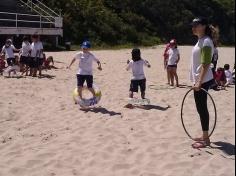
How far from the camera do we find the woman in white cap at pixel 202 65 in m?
6.40

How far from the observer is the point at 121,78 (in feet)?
51.3

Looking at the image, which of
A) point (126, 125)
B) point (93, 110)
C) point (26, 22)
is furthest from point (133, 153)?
point (26, 22)

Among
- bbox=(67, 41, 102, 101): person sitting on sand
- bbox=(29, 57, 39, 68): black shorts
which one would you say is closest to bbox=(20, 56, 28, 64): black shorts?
bbox=(29, 57, 39, 68): black shorts

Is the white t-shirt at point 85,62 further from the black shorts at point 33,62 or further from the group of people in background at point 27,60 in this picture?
the black shorts at point 33,62

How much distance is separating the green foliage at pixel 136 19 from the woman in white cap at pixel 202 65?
28.4m

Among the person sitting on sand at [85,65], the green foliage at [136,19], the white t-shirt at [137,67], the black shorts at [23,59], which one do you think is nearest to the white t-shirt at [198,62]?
the person sitting on sand at [85,65]

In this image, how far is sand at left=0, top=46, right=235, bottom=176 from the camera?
5953mm

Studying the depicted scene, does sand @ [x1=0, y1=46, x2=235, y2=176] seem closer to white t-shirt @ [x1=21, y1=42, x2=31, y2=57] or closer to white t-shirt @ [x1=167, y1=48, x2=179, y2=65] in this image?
white t-shirt @ [x1=167, y1=48, x2=179, y2=65]

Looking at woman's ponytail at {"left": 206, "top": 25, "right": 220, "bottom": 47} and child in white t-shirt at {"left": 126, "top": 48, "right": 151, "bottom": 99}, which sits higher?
woman's ponytail at {"left": 206, "top": 25, "right": 220, "bottom": 47}

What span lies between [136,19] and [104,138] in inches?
1506

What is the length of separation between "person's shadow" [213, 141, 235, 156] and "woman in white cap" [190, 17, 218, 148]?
0.19m

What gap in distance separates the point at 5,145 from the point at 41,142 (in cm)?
53

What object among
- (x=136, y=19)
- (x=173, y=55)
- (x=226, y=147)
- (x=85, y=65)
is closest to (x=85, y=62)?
(x=85, y=65)

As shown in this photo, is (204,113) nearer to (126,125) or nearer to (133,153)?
(133,153)
